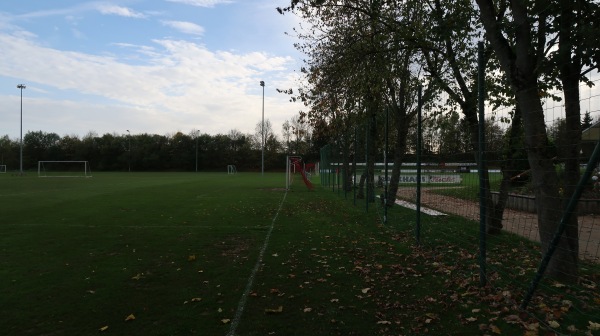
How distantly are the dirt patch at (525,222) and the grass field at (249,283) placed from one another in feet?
3.73

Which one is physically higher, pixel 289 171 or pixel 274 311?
pixel 289 171

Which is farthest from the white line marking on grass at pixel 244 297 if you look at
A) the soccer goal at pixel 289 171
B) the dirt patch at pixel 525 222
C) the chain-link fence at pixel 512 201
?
the soccer goal at pixel 289 171

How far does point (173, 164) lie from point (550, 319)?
89685 millimetres

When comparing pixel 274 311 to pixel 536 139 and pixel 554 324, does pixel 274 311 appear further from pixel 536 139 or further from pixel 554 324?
pixel 536 139

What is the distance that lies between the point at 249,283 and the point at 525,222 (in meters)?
8.77

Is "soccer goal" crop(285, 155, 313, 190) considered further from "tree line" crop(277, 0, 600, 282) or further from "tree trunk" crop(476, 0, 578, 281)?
"tree trunk" crop(476, 0, 578, 281)

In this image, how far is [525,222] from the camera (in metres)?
11.6

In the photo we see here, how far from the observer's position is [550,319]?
423 cm

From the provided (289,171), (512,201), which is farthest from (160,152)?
(512,201)

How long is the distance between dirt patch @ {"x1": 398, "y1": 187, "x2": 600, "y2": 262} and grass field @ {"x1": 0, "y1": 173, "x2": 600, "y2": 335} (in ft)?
3.73

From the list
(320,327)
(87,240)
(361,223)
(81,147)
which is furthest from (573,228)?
(81,147)

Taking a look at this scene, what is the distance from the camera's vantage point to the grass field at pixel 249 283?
14.4 feet

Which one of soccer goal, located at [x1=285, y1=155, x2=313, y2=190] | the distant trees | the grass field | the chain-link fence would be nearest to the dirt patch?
the chain-link fence

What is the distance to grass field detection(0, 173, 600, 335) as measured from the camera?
14.4 ft
